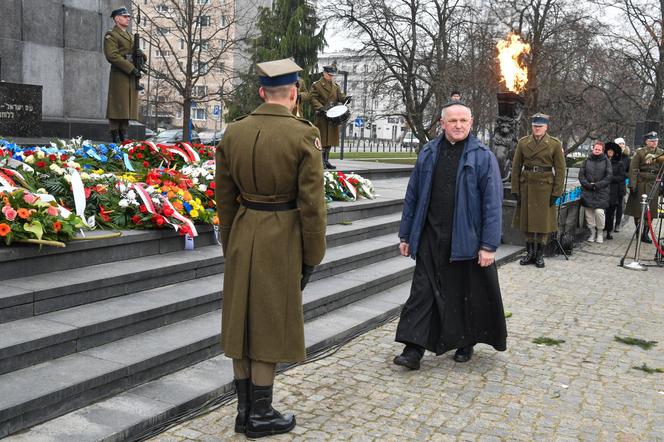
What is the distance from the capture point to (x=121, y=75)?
426 inches

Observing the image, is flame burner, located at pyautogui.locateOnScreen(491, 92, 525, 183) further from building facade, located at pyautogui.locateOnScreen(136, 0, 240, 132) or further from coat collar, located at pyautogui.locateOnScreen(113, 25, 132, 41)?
building facade, located at pyautogui.locateOnScreen(136, 0, 240, 132)

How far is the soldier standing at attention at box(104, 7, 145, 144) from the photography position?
10578 millimetres

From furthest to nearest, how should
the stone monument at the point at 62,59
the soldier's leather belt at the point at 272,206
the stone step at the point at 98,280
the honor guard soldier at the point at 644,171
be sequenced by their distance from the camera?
the honor guard soldier at the point at 644,171 → the stone monument at the point at 62,59 → the stone step at the point at 98,280 → the soldier's leather belt at the point at 272,206

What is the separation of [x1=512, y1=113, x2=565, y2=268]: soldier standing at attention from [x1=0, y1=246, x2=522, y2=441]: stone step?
207 inches

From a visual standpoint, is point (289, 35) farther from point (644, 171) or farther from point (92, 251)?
point (92, 251)

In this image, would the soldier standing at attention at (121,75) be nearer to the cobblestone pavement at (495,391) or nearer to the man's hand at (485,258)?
the cobblestone pavement at (495,391)

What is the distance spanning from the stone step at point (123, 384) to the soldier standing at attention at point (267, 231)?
644mm

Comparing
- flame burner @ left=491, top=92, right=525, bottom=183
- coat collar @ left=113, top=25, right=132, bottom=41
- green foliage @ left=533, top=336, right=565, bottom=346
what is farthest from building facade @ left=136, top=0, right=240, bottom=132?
green foliage @ left=533, top=336, right=565, bottom=346

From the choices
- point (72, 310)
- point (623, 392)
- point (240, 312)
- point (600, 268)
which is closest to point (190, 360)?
point (72, 310)

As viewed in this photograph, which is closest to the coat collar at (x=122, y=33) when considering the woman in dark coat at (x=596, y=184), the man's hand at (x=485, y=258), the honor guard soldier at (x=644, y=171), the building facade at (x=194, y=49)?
the man's hand at (x=485, y=258)

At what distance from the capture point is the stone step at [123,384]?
4.11 m

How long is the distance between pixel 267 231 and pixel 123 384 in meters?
1.50

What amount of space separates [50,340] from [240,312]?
1.34 meters

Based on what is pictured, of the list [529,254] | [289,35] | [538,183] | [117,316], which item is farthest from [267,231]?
[289,35]
